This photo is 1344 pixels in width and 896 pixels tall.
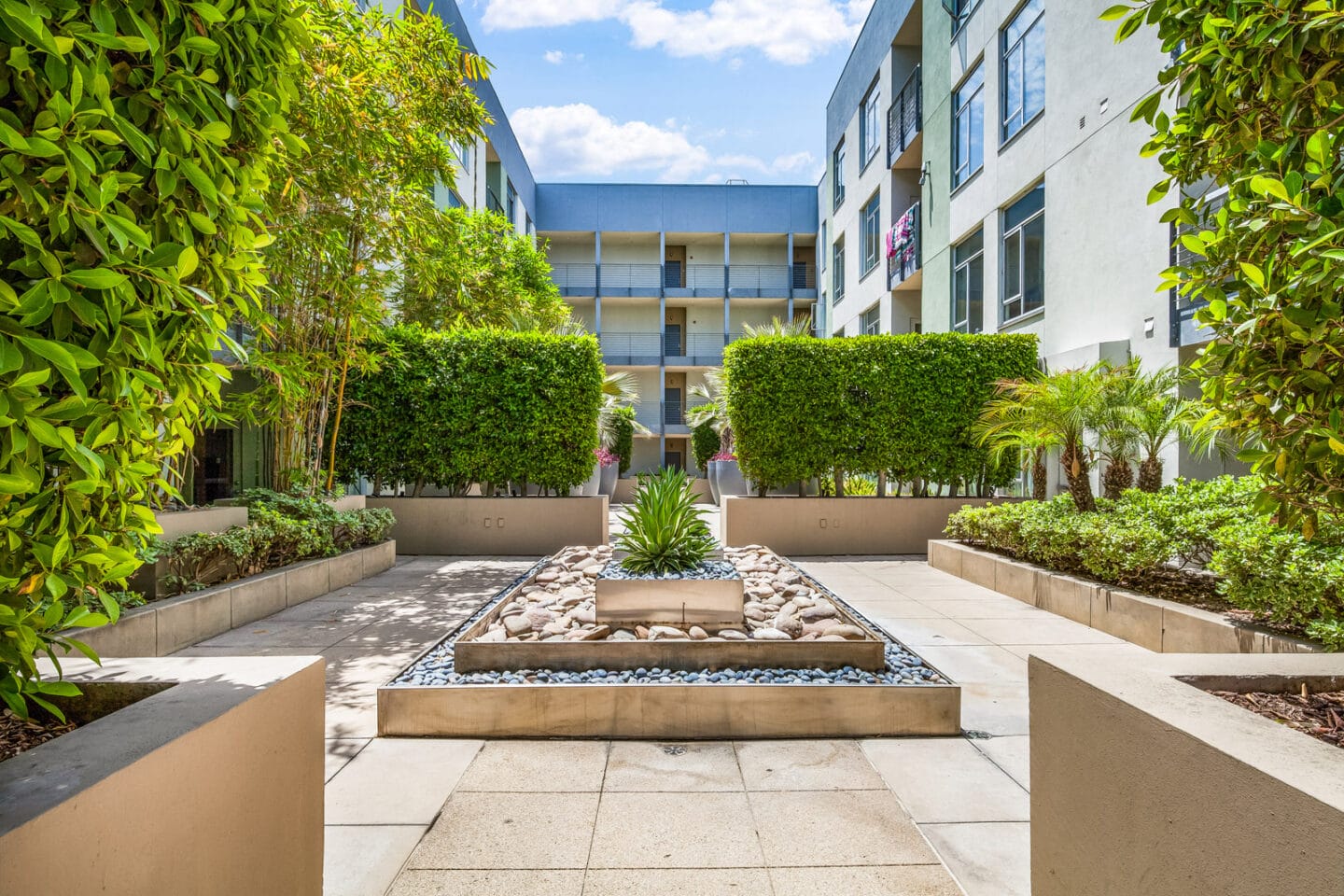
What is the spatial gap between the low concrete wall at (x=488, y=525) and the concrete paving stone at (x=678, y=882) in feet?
25.8

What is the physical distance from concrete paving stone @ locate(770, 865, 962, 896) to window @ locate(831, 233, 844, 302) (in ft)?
66.5

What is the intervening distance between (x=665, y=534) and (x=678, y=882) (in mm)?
2931

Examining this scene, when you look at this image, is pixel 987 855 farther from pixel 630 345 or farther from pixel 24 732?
pixel 630 345

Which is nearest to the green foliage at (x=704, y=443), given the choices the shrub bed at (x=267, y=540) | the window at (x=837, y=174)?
the window at (x=837, y=174)

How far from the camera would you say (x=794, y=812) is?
2752 mm

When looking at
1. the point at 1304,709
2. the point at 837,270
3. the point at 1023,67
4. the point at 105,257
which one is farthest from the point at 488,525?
the point at 837,270

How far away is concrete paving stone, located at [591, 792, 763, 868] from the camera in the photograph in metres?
2.44

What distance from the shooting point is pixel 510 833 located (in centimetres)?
261

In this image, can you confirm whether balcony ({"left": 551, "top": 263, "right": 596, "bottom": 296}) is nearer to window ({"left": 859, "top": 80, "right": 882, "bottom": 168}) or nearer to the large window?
window ({"left": 859, "top": 80, "right": 882, "bottom": 168})

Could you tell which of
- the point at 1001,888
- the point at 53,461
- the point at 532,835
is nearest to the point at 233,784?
the point at 53,461

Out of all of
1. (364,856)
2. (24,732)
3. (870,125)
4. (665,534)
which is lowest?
(364,856)

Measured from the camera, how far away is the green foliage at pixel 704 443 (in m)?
22.5

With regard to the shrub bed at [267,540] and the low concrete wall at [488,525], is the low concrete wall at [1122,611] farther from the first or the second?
the shrub bed at [267,540]

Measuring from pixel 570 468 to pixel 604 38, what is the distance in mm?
8524
